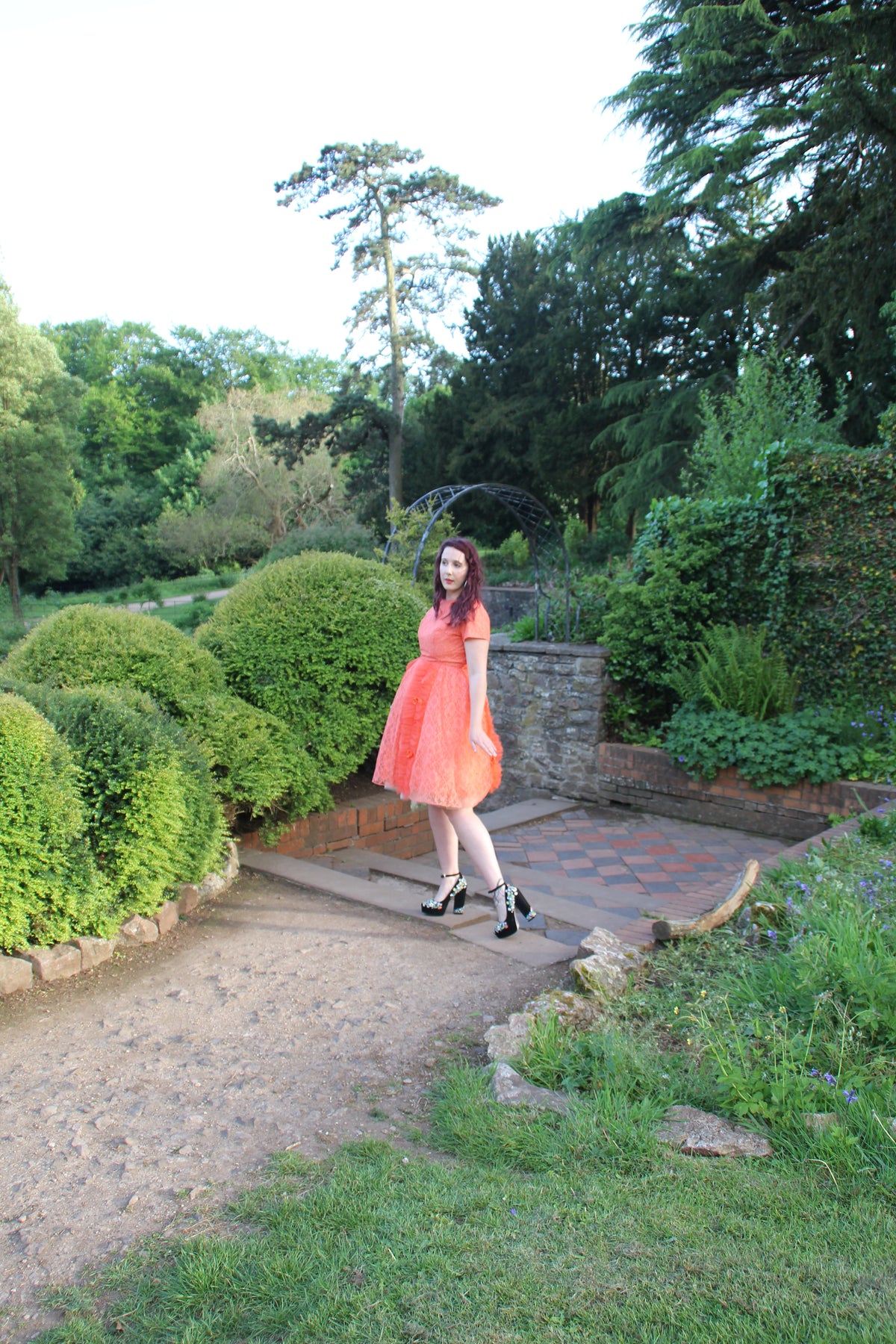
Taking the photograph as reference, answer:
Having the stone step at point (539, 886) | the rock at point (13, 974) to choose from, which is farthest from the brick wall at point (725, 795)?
the rock at point (13, 974)

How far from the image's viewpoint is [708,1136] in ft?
6.85

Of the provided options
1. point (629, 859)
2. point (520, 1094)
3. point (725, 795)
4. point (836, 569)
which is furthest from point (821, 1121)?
point (836, 569)

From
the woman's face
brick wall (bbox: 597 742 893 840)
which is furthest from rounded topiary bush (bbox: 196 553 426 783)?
brick wall (bbox: 597 742 893 840)

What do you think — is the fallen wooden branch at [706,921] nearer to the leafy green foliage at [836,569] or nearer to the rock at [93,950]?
the rock at [93,950]

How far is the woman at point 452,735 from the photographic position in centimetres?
370

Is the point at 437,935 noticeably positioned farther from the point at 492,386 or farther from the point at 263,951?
the point at 492,386

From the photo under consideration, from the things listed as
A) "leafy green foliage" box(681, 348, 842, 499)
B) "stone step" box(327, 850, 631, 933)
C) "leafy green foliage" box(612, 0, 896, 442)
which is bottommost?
"stone step" box(327, 850, 631, 933)

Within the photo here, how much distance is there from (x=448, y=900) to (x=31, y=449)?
2315 centimetres

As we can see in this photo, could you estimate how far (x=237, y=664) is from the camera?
16.1 feet

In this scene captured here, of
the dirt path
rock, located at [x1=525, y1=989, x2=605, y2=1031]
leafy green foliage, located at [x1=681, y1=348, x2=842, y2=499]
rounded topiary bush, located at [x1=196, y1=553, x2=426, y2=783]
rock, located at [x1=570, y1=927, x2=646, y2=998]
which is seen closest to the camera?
the dirt path

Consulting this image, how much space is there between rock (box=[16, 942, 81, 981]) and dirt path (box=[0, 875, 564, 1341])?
0.06 meters

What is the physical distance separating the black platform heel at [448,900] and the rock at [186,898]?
1019 mm

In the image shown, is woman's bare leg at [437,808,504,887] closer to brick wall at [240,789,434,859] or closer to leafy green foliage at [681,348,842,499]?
brick wall at [240,789,434,859]

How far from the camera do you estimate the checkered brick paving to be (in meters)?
4.27
